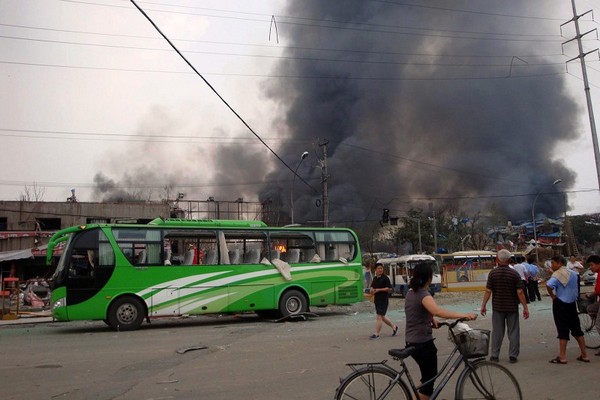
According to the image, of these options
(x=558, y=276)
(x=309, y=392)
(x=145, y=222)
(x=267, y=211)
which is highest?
(x=267, y=211)

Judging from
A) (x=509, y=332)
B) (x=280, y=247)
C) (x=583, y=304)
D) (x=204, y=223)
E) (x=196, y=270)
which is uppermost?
(x=204, y=223)

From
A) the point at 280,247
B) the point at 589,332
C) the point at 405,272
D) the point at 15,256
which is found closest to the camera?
the point at 589,332

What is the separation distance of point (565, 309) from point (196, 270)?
30.0 ft

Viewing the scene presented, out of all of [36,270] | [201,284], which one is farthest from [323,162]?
[36,270]

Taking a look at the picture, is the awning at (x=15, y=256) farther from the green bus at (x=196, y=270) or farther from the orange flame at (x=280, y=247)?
the orange flame at (x=280, y=247)

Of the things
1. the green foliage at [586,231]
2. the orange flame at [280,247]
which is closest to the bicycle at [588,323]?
the orange flame at [280,247]

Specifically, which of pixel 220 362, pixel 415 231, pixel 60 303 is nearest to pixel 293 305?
pixel 60 303

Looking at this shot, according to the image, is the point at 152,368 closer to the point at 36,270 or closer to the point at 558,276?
the point at 558,276

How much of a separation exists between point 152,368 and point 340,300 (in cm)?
855

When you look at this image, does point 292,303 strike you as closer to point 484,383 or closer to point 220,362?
point 220,362

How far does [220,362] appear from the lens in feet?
25.8

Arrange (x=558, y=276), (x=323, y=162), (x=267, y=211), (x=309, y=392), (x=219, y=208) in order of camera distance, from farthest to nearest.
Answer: (x=219, y=208), (x=267, y=211), (x=323, y=162), (x=558, y=276), (x=309, y=392)

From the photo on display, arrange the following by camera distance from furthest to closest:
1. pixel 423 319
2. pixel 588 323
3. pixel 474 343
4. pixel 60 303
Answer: pixel 60 303
pixel 588 323
pixel 423 319
pixel 474 343

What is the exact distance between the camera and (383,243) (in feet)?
223
